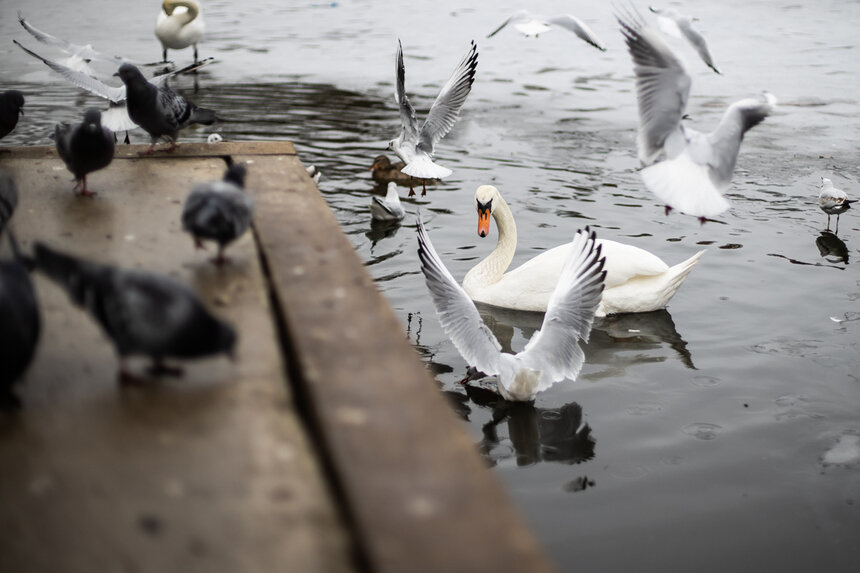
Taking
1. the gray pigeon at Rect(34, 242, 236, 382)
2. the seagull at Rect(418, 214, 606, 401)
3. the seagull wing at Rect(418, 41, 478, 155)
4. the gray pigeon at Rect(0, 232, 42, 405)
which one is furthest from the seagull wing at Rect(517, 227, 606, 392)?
the seagull wing at Rect(418, 41, 478, 155)

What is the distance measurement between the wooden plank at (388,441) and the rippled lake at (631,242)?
15 centimetres

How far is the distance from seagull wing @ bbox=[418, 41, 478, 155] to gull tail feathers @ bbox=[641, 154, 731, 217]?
379cm

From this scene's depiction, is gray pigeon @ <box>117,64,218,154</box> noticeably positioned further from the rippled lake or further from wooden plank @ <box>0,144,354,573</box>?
wooden plank @ <box>0,144,354,573</box>

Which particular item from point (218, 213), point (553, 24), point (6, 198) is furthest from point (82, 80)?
point (218, 213)

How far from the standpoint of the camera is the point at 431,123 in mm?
8672

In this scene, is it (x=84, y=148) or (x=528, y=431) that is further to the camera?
(x=528, y=431)

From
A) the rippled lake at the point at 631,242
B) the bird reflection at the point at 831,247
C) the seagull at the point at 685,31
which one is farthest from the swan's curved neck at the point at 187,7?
the seagull at the point at 685,31

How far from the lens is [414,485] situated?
2127 millimetres

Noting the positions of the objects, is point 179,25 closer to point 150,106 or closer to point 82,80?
point 82,80

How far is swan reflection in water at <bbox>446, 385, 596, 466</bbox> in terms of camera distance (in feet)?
15.9

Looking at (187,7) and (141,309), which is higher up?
(141,309)

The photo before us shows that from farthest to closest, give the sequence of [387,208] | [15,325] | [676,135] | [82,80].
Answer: [387,208] < [82,80] < [676,135] < [15,325]

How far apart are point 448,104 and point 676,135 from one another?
4135mm

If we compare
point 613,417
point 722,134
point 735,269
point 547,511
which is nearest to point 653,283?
point 735,269
